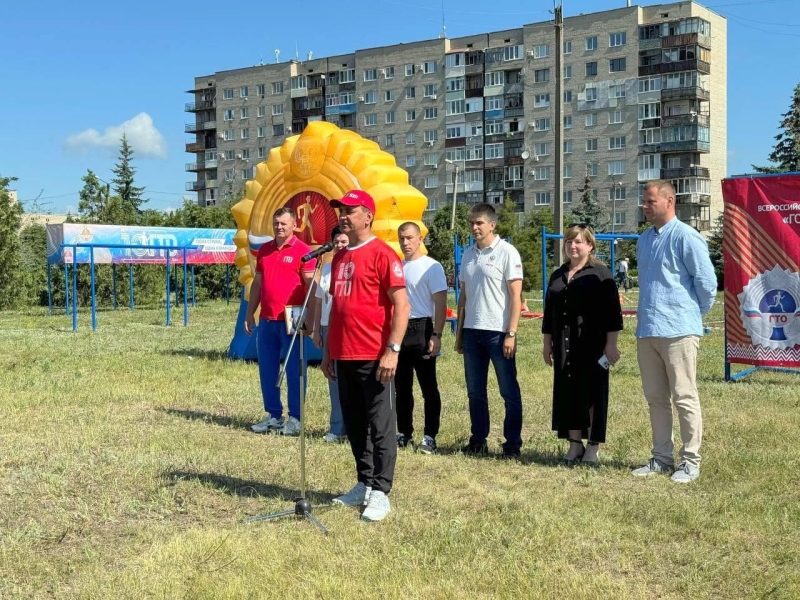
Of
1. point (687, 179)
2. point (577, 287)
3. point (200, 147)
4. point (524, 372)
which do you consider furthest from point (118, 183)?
point (577, 287)

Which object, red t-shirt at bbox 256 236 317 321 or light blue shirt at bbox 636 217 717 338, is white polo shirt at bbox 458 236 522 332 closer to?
light blue shirt at bbox 636 217 717 338

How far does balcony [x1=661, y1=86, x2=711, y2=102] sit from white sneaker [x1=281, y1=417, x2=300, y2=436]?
63.4 meters

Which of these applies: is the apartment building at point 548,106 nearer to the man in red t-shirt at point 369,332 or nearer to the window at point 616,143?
the window at point 616,143

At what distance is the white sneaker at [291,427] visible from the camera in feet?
27.5

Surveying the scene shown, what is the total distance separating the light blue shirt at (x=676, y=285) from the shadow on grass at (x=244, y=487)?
2.60 m

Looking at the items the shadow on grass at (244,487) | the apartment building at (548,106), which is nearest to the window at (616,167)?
the apartment building at (548,106)

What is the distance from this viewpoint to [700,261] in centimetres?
644

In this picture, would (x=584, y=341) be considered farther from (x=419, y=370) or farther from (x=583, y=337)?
(x=419, y=370)

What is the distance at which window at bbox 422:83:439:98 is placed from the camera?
7631cm

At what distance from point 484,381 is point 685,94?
64.0 metres

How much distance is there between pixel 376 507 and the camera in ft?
18.3

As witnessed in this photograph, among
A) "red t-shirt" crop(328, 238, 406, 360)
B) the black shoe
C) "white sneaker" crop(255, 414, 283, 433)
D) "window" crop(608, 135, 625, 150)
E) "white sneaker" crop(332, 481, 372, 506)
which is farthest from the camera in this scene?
"window" crop(608, 135, 625, 150)

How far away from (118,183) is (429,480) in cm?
6393

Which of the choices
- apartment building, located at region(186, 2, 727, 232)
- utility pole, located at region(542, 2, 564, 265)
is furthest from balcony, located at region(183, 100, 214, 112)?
utility pole, located at region(542, 2, 564, 265)
